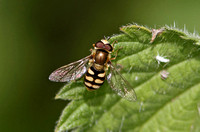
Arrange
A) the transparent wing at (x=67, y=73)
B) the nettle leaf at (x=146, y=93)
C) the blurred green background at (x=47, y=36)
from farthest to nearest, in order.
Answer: the blurred green background at (x=47, y=36), the transparent wing at (x=67, y=73), the nettle leaf at (x=146, y=93)

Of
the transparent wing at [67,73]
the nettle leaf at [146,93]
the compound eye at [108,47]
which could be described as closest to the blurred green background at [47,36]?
the transparent wing at [67,73]

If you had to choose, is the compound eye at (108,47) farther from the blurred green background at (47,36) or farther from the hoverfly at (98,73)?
the blurred green background at (47,36)

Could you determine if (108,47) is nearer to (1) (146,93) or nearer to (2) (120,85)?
(2) (120,85)

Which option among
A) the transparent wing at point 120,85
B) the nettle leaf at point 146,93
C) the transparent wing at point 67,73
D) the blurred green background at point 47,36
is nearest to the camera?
the nettle leaf at point 146,93

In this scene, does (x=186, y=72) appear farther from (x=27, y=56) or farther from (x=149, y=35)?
(x=27, y=56)

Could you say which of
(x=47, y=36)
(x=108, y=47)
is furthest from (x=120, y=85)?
(x=47, y=36)

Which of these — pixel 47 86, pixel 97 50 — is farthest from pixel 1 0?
pixel 97 50
